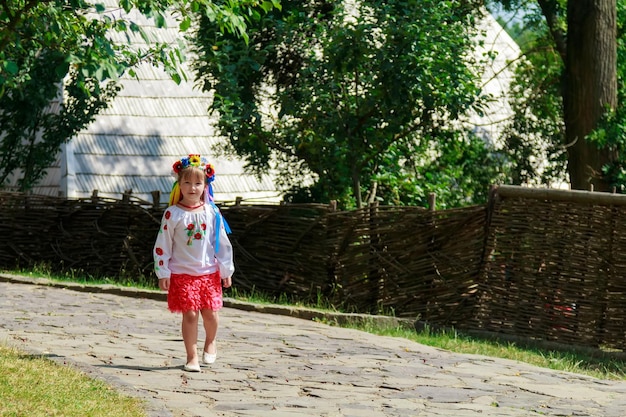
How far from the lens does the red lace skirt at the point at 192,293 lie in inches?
295

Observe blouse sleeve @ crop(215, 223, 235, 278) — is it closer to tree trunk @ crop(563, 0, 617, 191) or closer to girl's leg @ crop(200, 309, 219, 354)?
girl's leg @ crop(200, 309, 219, 354)

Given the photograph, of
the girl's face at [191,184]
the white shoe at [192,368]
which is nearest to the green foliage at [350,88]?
the girl's face at [191,184]

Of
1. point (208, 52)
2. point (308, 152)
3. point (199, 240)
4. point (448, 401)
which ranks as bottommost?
point (448, 401)

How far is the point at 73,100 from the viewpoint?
15.9 meters

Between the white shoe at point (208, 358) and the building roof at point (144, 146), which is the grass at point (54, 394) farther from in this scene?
the building roof at point (144, 146)

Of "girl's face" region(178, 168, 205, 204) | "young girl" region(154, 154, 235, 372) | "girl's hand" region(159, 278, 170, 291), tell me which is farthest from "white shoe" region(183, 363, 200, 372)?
"girl's face" region(178, 168, 205, 204)

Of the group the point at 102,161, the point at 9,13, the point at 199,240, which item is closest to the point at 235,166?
the point at 102,161

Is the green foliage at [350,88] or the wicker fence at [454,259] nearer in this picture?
the wicker fence at [454,259]

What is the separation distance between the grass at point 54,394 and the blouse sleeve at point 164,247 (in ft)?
3.14

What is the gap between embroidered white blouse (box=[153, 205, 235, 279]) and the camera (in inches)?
297

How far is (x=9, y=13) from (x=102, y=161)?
34.0 ft

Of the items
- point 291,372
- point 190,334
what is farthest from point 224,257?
point 291,372

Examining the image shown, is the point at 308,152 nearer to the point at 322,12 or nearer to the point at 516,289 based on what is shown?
the point at 322,12

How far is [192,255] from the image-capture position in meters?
7.57
